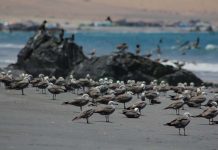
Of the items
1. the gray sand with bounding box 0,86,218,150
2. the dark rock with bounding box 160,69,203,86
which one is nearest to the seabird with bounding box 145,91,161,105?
the gray sand with bounding box 0,86,218,150

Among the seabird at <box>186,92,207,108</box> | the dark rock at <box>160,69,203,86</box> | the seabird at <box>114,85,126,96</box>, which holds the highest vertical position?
the seabird at <box>114,85,126,96</box>

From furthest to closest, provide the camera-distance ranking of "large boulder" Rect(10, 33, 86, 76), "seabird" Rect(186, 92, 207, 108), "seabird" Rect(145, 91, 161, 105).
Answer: "large boulder" Rect(10, 33, 86, 76), "seabird" Rect(145, 91, 161, 105), "seabird" Rect(186, 92, 207, 108)

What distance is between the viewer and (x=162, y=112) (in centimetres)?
2042

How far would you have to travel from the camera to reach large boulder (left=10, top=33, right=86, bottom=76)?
3375 cm

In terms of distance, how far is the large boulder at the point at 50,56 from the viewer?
111 feet

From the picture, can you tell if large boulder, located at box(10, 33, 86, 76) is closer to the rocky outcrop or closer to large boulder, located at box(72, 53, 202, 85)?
the rocky outcrop

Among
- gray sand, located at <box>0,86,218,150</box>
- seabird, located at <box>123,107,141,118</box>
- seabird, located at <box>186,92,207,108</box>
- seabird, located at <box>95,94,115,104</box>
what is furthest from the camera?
seabird, located at <box>186,92,207,108</box>

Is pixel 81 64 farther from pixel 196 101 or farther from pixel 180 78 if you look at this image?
pixel 196 101

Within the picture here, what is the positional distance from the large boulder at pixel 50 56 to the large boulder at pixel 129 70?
170 cm

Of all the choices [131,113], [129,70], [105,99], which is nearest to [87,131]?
[131,113]

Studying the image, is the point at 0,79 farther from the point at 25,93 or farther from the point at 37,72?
the point at 37,72

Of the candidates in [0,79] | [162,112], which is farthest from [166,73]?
[162,112]

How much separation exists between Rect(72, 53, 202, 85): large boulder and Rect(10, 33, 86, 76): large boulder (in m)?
1.70

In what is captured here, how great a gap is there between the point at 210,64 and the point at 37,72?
18.2 m
